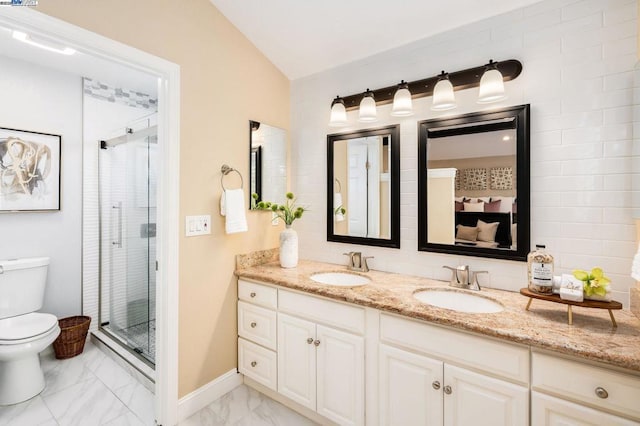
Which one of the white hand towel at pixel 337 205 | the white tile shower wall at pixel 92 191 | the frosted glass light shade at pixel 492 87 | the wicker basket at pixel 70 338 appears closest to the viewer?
the frosted glass light shade at pixel 492 87

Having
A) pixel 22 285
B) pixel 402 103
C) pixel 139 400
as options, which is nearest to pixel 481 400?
pixel 402 103

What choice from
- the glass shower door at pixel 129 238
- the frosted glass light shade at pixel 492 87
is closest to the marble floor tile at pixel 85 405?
the glass shower door at pixel 129 238

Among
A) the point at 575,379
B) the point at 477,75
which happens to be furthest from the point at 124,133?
the point at 575,379

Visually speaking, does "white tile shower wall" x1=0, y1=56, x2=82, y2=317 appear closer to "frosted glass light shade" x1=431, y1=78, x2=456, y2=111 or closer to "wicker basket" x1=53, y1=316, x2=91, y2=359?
"wicker basket" x1=53, y1=316, x2=91, y2=359

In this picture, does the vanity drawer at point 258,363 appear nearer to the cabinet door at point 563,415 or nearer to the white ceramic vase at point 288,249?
the white ceramic vase at point 288,249

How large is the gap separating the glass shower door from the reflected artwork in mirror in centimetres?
86

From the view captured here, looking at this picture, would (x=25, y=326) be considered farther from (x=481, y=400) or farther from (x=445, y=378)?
(x=481, y=400)

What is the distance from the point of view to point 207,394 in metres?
1.98

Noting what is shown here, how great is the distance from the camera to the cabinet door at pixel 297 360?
176cm

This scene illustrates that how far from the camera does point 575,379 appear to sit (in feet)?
3.47

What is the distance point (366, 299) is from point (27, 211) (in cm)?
275

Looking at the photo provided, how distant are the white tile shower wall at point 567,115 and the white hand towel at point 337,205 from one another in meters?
0.54

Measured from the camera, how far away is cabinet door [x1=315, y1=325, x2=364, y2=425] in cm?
159

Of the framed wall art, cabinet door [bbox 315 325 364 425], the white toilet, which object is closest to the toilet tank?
the white toilet
